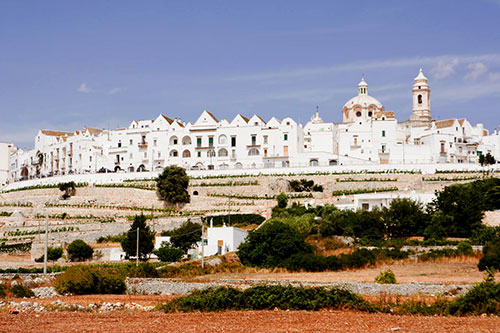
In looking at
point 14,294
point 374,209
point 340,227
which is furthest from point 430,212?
point 14,294

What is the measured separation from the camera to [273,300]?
21.5m

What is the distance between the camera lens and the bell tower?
8031 cm

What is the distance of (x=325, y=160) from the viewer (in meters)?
67.6

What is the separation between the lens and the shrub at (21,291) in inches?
1027

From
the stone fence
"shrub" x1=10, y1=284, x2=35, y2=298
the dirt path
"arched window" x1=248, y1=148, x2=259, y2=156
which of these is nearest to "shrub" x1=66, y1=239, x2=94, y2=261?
"shrub" x1=10, y1=284, x2=35, y2=298

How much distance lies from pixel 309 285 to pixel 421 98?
59800mm

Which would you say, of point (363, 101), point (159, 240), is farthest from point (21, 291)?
point (363, 101)

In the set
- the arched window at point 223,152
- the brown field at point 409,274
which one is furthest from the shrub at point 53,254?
the arched window at point 223,152

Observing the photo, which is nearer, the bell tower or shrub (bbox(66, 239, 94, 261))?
shrub (bbox(66, 239, 94, 261))

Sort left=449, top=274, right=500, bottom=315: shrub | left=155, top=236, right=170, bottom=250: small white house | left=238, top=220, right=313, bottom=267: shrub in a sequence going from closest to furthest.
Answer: left=449, top=274, right=500, bottom=315: shrub
left=238, top=220, right=313, bottom=267: shrub
left=155, top=236, right=170, bottom=250: small white house

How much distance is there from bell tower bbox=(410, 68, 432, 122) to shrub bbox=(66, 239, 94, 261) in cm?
4822

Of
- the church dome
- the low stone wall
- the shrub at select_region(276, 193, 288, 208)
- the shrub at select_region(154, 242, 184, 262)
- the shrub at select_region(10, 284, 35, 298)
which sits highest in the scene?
the church dome

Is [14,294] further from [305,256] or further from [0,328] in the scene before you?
[305,256]

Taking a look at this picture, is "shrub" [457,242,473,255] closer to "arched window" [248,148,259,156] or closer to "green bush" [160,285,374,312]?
"green bush" [160,285,374,312]
